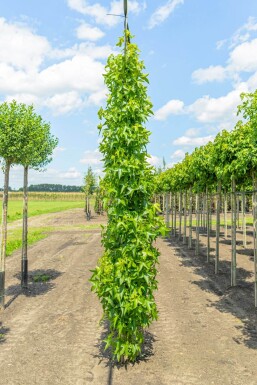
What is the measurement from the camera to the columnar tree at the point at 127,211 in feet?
22.4

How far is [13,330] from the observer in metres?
9.18

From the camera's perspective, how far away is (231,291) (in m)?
12.5

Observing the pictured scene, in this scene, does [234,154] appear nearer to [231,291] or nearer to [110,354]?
[231,291]

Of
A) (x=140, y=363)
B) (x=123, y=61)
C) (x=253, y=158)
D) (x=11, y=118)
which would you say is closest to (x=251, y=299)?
(x=253, y=158)

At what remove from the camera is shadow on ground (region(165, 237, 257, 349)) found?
9.03m

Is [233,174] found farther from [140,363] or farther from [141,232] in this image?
[140,363]

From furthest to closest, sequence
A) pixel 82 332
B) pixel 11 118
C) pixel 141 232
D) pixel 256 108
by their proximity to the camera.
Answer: pixel 11 118 → pixel 82 332 → pixel 256 108 → pixel 141 232

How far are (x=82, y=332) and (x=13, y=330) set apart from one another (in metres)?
1.82

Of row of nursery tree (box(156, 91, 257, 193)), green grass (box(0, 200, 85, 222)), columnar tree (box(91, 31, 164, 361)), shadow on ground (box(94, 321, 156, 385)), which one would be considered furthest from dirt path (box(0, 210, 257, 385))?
green grass (box(0, 200, 85, 222))

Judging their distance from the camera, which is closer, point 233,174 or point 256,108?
point 256,108

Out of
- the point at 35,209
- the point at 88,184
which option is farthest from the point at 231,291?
the point at 35,209

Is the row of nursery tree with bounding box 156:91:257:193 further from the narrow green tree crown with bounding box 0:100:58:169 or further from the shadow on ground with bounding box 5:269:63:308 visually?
the shadow on ground with bounding box 5:269:63:308

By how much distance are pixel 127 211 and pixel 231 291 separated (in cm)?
730

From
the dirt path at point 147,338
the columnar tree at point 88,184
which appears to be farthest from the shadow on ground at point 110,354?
the columnar tree at point 88,184
